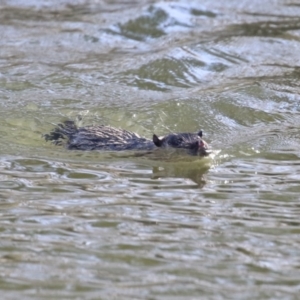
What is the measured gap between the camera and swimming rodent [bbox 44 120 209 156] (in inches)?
304

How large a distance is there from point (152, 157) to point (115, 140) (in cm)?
51

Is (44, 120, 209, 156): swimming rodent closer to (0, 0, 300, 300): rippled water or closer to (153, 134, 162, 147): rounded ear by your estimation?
(153, 134, 162, 147): rounded ear

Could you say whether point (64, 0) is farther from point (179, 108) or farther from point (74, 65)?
point (179, 108)

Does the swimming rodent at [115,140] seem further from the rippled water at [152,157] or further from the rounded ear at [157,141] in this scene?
the rippled water at [152,157]

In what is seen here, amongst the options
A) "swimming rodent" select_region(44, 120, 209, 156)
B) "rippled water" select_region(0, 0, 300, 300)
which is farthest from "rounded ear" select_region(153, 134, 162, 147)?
"rippled water" select_region(0, 0, 300, 300)

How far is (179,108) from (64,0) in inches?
262

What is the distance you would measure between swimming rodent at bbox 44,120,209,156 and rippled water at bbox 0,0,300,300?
130 millimetres

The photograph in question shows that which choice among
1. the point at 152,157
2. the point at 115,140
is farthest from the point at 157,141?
the point at 115,140

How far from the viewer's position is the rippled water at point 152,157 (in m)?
5.07

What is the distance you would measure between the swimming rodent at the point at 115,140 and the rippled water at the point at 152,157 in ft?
0.43

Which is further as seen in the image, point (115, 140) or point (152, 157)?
point (115, 140)

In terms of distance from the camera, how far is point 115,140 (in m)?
8.28

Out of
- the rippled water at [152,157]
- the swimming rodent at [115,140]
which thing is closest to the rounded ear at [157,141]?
the swimming rodent at [115,140]

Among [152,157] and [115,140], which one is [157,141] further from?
[115,140]
